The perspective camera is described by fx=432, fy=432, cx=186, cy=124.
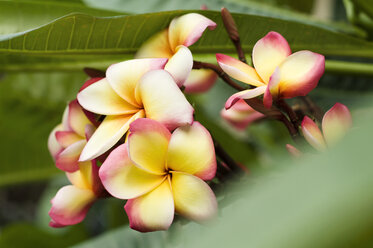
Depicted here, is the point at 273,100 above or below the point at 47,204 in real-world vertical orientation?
above

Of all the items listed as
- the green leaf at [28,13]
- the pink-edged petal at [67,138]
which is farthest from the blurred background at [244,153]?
the pink-edged petal at [67,138]

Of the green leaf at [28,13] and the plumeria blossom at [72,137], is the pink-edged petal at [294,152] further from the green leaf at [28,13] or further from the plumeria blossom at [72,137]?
the green leaf at [28,13]

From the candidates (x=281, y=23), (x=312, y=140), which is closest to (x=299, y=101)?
(x=281, y=23)

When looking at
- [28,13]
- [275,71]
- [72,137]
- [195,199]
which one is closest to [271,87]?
[275,71]

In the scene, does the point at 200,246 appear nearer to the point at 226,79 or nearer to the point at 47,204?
the point at 226,79

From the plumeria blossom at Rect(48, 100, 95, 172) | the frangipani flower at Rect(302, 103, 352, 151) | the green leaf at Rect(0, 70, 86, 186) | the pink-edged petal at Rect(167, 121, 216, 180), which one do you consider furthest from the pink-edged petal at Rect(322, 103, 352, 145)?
the green leaf at Rect(0, 70, 86, 186)

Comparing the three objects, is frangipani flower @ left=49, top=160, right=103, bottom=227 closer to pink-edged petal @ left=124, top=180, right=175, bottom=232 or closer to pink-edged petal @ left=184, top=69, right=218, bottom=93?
pink-edged petal @ left=124, top=180, right=175, bottom=232
